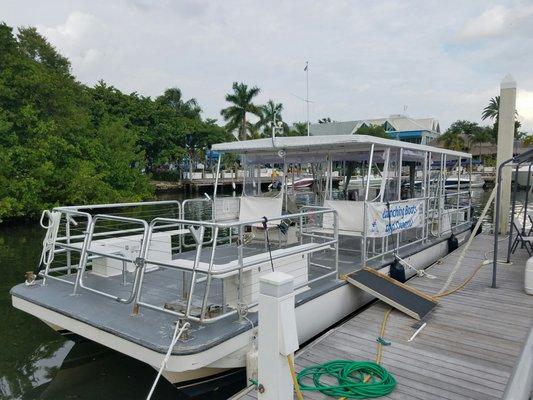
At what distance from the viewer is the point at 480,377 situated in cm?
405

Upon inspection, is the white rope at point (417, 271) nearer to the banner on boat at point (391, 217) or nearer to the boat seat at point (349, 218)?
the banner on boat at point (391, 217)

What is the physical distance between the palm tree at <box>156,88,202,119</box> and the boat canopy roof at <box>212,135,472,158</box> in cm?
3762

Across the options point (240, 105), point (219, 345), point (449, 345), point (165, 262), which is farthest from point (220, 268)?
point (240, 105)

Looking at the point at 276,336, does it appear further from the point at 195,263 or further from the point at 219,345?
the point at 195,263

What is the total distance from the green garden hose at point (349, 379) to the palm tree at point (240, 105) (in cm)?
4160

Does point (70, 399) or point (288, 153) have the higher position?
point (288, 153)

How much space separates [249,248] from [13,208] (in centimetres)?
1426

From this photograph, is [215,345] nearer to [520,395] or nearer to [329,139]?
[520,395]

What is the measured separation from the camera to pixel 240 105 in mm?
45219

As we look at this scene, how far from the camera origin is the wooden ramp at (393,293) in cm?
567

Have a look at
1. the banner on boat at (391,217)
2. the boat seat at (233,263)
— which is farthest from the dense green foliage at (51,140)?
the banner on boat at (391,217)

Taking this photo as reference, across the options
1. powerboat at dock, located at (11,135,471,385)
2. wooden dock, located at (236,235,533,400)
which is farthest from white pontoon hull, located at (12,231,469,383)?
wooden dock, located at (236,235,533,400)

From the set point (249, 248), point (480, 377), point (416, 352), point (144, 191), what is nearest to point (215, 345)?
point (416, 352)

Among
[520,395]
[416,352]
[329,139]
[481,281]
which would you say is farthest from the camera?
[481,281]
